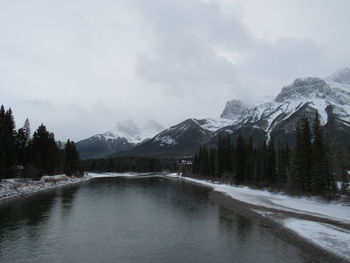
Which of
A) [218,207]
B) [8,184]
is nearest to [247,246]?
[218,207]

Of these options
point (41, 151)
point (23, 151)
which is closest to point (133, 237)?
A: point (23, 151)

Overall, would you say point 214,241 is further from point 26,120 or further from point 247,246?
point 26,120

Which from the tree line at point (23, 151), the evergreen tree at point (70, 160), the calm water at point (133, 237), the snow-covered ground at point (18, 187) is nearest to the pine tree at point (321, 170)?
the calm water at point (133, 237)

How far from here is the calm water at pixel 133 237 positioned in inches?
928

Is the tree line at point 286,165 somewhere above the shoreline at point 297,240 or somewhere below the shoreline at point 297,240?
above

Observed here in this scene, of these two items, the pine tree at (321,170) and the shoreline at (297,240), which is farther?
Result: the pine tree at (321,170)

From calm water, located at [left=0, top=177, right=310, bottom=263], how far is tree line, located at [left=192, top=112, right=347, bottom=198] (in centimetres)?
2132

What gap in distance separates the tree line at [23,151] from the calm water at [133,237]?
113 ft

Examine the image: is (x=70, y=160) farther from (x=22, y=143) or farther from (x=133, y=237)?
(x=133, y=237)

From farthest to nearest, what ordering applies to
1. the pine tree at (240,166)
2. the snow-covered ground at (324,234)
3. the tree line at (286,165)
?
1. the pine tree at (240,166)
2. the tree line at (286,165)
3. the snow-covered ground at (324,234)

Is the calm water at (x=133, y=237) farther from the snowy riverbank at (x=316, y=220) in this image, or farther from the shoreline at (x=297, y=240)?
the snowy riverbank at (x=316, y=220)

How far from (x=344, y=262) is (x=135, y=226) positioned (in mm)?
19718

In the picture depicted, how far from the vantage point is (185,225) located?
35.2 meters

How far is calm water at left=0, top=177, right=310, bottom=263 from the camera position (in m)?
23.6
